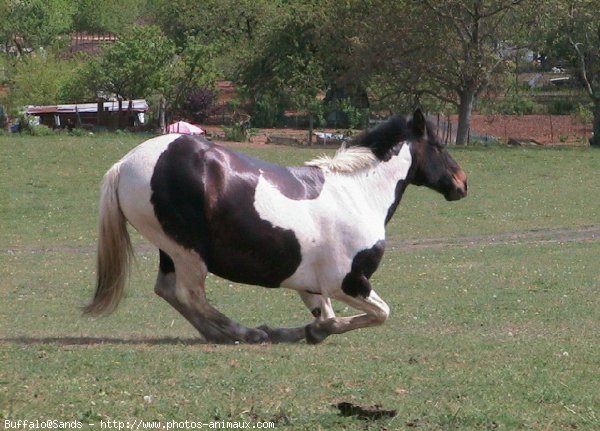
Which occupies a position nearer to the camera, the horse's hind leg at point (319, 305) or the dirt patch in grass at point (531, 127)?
the horse's hind leg at point (319, 305)

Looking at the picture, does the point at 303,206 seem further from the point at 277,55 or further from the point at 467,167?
the point at 277,55

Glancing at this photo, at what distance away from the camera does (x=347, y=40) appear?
52000mm

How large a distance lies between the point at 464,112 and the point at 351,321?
128 feet

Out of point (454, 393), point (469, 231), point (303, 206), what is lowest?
point (469, 231)

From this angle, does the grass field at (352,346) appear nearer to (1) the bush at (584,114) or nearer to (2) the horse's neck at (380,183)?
(2) the horse's neck at (380,183)

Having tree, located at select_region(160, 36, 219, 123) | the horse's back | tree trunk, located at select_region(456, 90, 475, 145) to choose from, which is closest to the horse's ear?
the horse's back

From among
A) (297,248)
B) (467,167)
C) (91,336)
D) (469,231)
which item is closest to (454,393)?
(297,248)

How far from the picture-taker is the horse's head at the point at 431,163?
1210 centimetres

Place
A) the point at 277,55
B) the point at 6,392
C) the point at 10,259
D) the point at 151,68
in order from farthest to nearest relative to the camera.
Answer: the point at 277,55 < the point at 151,68 < the point at 10,259 < the point at 6,392

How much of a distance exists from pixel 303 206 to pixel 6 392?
4261mm

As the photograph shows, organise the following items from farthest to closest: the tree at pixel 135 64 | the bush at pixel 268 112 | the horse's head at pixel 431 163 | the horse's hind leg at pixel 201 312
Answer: the bush at pixel 268 112 < the tree at pixel 135 64 < the horse's head at pixel 431 163 < the horse's hind leg at pixel 201 312

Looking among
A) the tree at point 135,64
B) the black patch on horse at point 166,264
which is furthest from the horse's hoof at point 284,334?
the tree at point 135,64

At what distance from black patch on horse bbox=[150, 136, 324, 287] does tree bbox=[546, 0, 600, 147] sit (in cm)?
3778

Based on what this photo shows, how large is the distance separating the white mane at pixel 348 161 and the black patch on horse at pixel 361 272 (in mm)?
860
